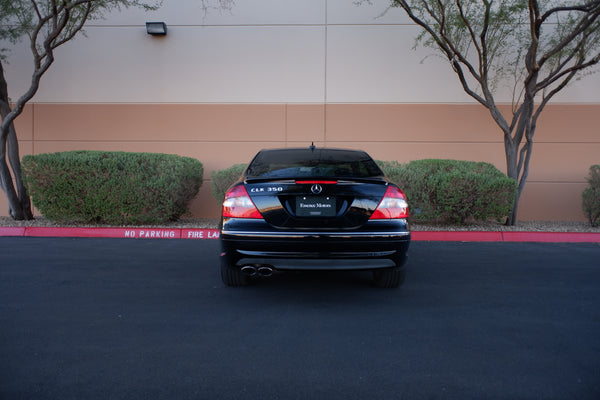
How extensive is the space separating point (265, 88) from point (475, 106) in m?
5.00

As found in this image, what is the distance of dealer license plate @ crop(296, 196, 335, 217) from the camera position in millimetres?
4117

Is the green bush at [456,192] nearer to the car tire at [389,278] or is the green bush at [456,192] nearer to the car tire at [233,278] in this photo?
the car tire at [389,278]

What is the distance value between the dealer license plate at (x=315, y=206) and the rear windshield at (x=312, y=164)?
23 centimetres

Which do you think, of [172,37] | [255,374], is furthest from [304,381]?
[172,37]

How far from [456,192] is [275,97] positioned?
491 cm

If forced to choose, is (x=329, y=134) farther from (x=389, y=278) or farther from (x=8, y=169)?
(x=8, y=169)

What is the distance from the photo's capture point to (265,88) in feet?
36.8

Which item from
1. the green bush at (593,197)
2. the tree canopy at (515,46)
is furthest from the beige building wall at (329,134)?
the green bush at (593,197)

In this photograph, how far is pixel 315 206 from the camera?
413cm

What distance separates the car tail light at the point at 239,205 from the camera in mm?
4181

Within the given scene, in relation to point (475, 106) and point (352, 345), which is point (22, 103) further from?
point (475, 106)

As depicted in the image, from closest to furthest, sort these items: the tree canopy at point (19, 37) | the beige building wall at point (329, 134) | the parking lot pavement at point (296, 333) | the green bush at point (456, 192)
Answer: the parking lot pavement at point (296, 333) → the green bush at point (456, 192) → the tree canopy at point (19, 37) → the beige building wall at point (329, 134)

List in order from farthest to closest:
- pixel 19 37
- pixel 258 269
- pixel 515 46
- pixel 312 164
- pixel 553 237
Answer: pixel 19 37 → pixel 515 46 → pixel 553 237 → pixel 312 164 → pixel 258 269

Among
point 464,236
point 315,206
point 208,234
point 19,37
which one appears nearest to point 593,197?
point 464,236
